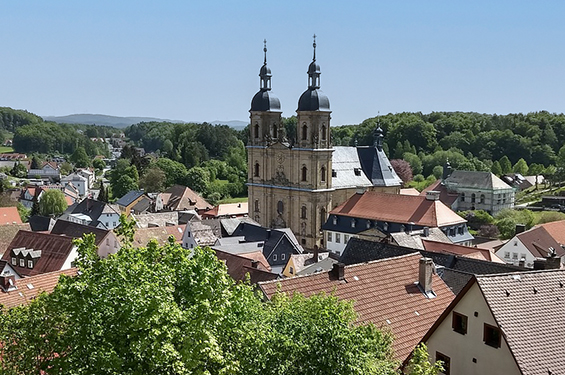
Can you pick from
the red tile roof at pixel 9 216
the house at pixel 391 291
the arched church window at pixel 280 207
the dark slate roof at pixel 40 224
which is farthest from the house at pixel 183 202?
the house at pixel 391 291

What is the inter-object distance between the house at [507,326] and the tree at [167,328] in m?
3.55

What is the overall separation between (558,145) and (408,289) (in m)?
138

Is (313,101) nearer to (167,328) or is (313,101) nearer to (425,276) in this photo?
(425,276)

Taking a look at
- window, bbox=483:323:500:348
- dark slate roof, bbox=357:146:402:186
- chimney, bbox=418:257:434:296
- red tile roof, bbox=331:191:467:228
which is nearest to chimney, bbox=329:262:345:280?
chimney, bbox=418:257:434:296

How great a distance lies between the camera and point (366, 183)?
70688mm

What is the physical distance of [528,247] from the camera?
50250 mm

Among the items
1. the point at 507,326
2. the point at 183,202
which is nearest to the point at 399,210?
the point at 507,326

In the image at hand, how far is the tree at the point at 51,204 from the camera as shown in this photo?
93188 millimetres

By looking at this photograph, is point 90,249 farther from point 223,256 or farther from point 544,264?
point 223,256

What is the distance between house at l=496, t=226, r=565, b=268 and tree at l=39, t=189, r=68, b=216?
219 feet

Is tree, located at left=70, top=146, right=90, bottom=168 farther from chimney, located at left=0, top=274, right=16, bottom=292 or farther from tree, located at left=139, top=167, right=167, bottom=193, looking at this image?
chimney, located at left=0, top=274, right=16, bottom=292

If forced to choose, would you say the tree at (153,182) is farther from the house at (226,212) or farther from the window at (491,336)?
the window at (491,336)

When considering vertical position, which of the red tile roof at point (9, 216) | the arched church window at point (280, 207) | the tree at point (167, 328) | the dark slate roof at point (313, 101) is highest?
the dark slate roof at point (313, 101)

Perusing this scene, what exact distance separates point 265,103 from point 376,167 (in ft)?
49.3
